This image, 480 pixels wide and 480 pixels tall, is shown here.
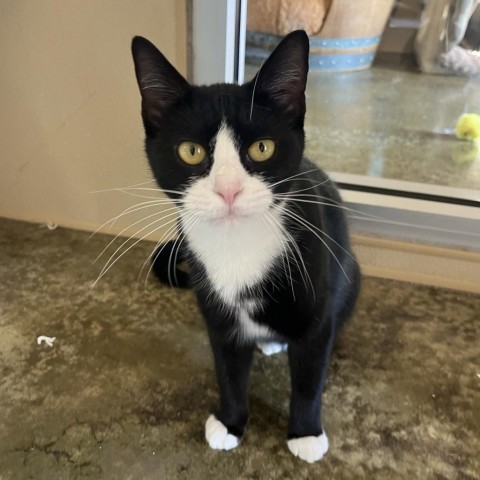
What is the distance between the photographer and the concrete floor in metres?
0.93

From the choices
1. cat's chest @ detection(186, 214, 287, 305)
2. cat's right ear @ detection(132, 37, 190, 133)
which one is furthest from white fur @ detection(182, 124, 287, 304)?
cat's right ear @ detection(132, 37, 190, 133)

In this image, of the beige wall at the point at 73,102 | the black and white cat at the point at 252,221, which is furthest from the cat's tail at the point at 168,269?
the black and white cat at the point at 252,221

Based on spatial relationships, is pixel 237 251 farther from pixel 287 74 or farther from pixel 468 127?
pixel 468 127

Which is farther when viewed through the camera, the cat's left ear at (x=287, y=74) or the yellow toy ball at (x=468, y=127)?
the yellow toy ball at (x=468, y=127)

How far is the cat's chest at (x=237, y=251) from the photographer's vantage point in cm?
82

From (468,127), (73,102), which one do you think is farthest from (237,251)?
(468,127)

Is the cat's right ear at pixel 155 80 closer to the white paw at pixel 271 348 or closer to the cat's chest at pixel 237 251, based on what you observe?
the cat's chest at pixel 237 251

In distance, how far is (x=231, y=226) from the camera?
80 cm

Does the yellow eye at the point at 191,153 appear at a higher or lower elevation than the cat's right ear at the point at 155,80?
lower

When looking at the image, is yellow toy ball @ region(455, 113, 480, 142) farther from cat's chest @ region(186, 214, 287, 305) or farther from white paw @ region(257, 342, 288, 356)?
cat's chest @ region(186, 214, 287, 305)

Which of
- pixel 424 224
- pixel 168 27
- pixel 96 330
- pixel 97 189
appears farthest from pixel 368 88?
pixel 96 330

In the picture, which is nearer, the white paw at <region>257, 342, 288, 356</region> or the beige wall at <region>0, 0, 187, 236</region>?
the white paw at <region>257, 342, 288, 356</region>

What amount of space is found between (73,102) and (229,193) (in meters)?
0.87

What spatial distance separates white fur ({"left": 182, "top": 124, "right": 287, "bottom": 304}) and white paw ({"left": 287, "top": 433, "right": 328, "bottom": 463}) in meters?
0.23
